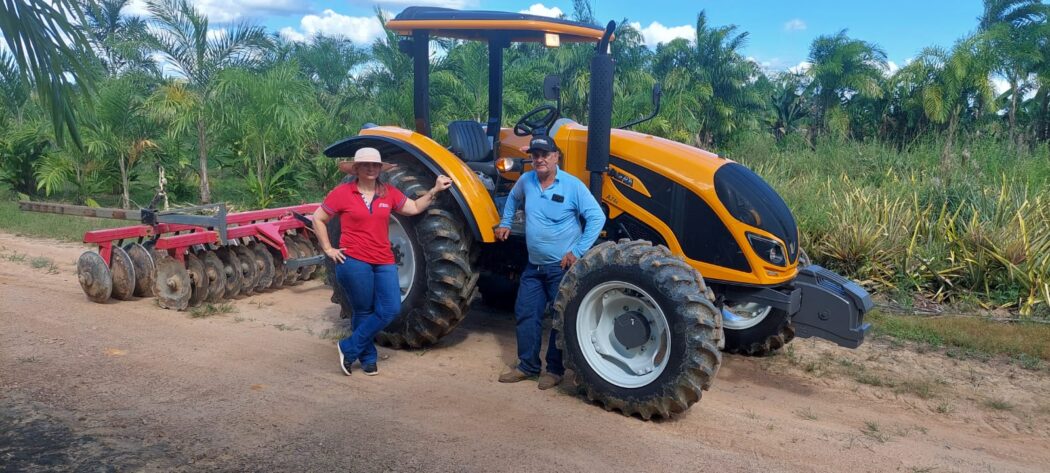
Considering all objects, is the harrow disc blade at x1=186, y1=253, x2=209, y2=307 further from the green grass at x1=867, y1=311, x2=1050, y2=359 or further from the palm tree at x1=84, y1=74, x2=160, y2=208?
the palm tree at x1=84, y1=74, x2=160, y2=208

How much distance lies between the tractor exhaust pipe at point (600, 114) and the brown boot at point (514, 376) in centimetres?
126

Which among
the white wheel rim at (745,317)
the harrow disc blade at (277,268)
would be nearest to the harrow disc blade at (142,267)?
the harrow disc blade at (277,268)

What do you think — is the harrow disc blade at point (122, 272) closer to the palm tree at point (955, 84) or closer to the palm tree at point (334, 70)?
the palm tree at point (334, 70)

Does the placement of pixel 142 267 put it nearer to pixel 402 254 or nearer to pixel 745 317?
pixel 402 254

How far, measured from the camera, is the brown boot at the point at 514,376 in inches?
209

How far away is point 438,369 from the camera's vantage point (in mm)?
5578

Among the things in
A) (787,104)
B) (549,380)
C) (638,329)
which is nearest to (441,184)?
(549,380)

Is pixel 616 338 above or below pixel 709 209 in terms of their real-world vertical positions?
below

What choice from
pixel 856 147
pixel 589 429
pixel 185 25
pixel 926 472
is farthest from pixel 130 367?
pixel 856 147

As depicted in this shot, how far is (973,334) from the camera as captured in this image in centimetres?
665

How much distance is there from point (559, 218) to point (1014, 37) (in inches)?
736

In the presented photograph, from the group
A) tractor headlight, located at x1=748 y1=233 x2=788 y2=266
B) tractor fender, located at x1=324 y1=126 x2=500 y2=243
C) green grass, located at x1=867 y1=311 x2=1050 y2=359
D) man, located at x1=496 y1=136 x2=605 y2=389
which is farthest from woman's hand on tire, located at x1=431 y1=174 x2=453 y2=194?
green grass, located at x1=867 y1=311 x2=1050 y2=359

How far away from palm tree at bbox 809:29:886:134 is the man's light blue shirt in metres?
18.4

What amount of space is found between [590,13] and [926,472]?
1540 centimetres
